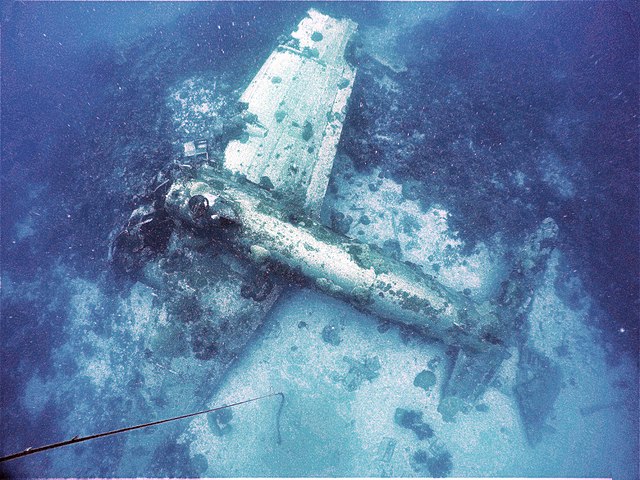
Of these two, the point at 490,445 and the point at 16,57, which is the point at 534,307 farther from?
the point at 16,57

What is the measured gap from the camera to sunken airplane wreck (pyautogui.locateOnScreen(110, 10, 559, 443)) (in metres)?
2.88

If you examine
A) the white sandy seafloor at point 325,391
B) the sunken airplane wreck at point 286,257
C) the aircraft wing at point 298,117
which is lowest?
the white sandy seafloor at point 325,391

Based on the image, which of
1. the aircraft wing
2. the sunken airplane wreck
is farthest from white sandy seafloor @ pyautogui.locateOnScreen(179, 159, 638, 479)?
the aircraft wing

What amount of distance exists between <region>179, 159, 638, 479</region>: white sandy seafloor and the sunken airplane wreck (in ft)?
0.74

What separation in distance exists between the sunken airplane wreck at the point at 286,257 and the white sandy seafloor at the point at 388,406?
0.23 metres

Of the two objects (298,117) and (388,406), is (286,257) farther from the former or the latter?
(388,406)

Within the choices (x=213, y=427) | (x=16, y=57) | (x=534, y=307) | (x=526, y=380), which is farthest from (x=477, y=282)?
(x=16, y=57)

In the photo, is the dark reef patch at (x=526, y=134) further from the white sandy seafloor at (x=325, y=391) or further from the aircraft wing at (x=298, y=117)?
the aircraft wing at (x=298, y=117)

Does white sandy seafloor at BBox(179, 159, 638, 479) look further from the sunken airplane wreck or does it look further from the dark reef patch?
the dark reef patch

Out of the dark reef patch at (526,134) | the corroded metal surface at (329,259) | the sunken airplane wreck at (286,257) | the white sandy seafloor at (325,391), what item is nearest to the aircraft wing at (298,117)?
the sunken airplane wreck at (286,257)

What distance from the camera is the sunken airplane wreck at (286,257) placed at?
288cm

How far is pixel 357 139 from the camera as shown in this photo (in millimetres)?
4316

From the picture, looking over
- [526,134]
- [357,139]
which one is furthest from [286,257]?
[526,134]

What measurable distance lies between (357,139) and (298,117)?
991mm
